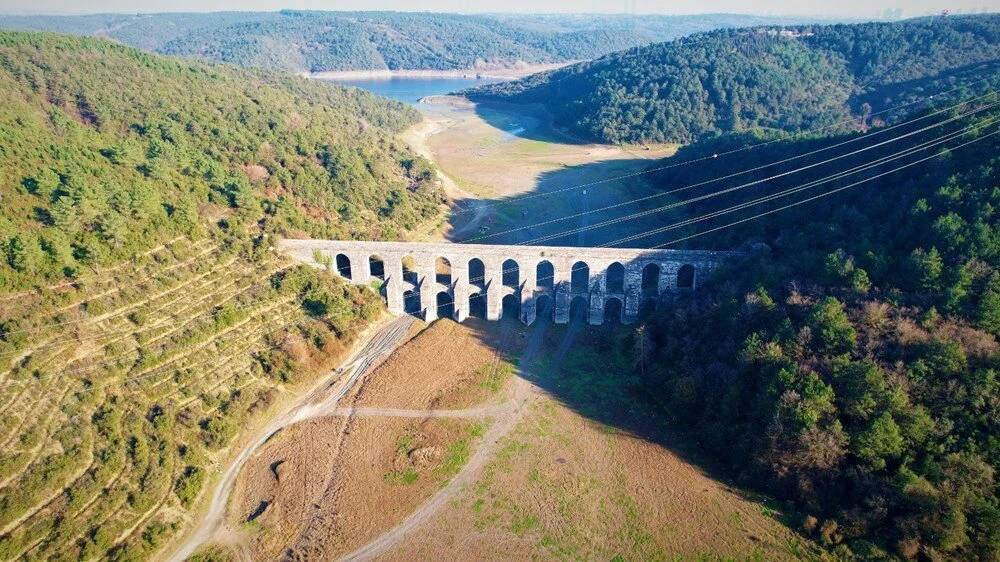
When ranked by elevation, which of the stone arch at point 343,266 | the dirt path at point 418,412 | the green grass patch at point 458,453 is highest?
the stone arch at point 343,266

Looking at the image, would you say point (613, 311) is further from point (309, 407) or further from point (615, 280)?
point (309, 407)

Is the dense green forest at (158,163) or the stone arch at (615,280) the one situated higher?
the dense green forest at (158,163)

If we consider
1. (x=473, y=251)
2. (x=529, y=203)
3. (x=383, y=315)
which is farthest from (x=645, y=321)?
(x=529, y=203)

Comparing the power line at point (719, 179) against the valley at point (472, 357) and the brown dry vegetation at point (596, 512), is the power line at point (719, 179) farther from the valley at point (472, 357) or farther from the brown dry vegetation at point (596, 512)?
the brown dry vegetation at point (596, 512)

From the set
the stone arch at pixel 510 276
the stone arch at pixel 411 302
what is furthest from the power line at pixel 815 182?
the stone arch at pixel 411 302

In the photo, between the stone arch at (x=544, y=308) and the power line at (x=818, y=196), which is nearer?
the power line at (x=818, y=196)

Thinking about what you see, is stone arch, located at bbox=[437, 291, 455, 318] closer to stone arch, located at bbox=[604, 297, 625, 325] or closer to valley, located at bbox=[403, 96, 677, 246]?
stone arch, located at bbox=[604, 297, 625, 325]

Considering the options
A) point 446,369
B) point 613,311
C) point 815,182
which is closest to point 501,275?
point 446,369
